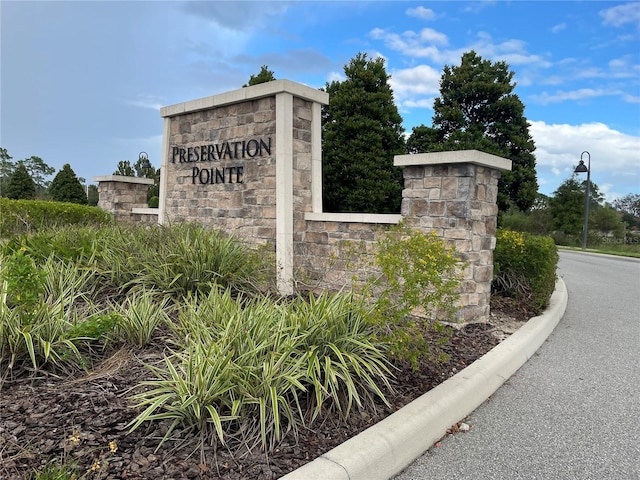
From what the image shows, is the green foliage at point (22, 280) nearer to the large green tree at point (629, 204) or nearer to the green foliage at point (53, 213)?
the green foliage at point (53, 213)

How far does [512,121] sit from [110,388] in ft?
51.5

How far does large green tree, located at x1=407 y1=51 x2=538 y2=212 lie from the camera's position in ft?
51.1

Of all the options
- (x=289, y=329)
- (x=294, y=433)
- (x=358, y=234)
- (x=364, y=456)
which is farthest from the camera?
(x=358, y=234)

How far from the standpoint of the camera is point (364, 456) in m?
2.54

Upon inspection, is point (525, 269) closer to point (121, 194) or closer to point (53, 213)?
point (121, 194)

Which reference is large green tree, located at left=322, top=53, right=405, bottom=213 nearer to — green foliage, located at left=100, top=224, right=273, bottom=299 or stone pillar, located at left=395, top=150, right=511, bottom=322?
stone pillar, located at left=395, top=150, right=511, bottom=322

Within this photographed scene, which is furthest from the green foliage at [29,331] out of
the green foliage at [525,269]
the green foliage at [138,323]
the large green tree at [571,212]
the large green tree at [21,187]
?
the large green tree at [571,212]

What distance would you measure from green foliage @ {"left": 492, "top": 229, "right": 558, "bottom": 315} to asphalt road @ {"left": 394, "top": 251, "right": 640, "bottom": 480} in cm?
69

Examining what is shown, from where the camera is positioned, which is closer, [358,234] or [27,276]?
[27,276]

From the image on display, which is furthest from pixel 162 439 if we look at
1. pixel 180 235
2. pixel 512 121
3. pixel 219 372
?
pixel 512 121

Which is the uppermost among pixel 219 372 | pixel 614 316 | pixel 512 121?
pixel 512 121

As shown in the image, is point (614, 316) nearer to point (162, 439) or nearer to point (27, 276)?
point (162, 439)

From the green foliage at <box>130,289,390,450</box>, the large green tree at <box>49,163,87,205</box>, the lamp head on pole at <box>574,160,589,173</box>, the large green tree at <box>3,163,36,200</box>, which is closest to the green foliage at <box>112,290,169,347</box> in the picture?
the green foliage at <box>130,289,390,450</box>

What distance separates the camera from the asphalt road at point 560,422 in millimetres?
2807
